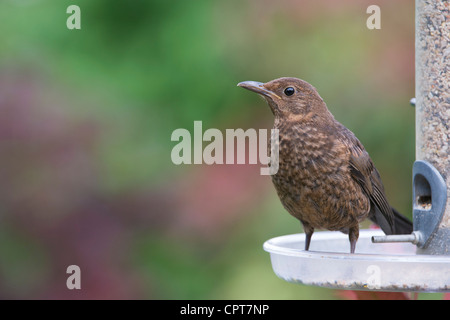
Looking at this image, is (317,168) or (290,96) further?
(290,96)

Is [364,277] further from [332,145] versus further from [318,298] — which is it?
[318,298]

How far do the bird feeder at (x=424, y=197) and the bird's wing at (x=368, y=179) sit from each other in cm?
15

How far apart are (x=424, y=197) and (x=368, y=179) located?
10.9 inches

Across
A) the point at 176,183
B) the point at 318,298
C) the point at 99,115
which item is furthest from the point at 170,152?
the point at 318,298

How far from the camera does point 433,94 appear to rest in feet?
12.0

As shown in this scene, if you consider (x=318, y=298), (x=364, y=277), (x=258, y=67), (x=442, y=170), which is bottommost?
(x=318, y=298)

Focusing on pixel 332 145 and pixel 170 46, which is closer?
pixel 332 145

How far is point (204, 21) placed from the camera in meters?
5.58

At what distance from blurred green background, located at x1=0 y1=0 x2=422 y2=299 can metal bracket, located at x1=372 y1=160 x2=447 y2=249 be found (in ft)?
5.18

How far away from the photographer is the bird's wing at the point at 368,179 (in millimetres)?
3623

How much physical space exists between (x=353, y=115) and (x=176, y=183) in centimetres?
128

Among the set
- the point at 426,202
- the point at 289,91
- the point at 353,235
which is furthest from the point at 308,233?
the point at 289,91

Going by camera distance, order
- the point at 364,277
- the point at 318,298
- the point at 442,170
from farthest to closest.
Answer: the point at 318,298, the point at 442,170, the point at 364,277

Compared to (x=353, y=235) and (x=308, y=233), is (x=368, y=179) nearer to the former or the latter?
(x=353, y=235)
